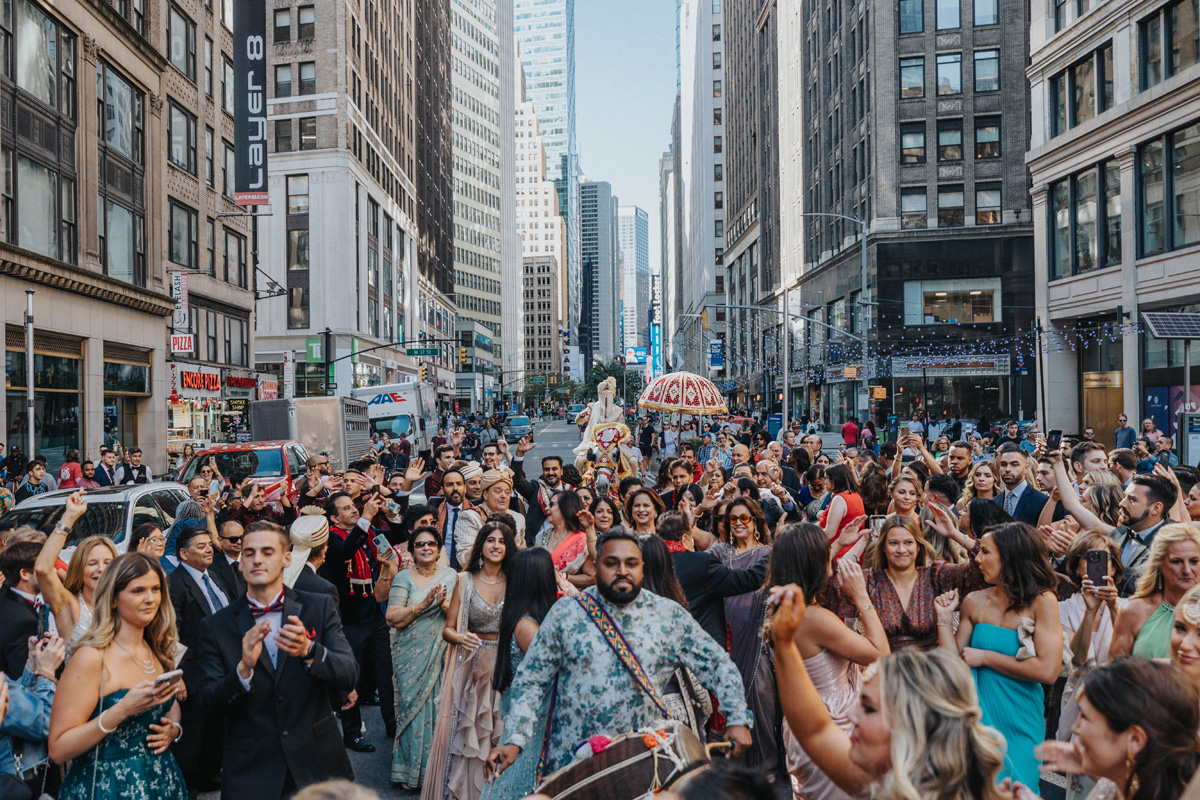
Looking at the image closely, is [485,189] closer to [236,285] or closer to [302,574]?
[236,285]

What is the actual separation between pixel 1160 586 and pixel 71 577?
5947mm

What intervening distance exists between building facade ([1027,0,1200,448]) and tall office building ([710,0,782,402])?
27927 mm

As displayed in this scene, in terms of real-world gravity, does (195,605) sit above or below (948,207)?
below

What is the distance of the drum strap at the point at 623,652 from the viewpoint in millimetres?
4289

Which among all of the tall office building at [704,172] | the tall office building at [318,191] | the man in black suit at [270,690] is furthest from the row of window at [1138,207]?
the tall office building at [704,172]

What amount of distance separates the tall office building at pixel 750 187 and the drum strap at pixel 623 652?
61.3m

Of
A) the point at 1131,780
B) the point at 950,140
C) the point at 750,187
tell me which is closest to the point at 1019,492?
the point at 1131,780

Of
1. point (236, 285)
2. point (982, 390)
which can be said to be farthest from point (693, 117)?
point (236, 285)

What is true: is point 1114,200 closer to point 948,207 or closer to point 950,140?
point 948,207

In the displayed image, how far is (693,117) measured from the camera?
459 feet

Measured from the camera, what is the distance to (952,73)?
160 feet

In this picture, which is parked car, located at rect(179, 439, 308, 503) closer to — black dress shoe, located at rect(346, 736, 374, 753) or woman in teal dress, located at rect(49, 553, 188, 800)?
black dress shoe, located at rect(346, 736, 374, 753)

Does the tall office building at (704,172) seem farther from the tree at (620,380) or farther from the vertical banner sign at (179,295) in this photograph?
the vertical banner sign at (179,295)

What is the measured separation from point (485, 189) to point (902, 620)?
143 m
